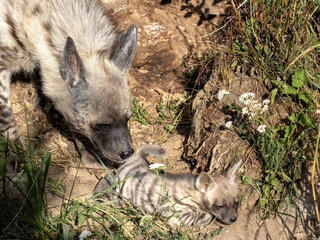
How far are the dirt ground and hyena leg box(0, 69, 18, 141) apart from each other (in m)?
0.29

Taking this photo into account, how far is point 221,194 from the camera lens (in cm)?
349

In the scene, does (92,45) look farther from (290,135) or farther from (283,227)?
(283,227)

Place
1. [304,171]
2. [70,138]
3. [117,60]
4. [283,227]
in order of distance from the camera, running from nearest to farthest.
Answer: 1. [283,227]
2. [304,171]
3. [117,60]
4. [70,138]

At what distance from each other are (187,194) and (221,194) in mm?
319

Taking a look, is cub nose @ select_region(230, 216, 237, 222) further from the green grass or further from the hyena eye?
the hyena eye

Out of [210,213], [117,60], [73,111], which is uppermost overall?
[117,60]

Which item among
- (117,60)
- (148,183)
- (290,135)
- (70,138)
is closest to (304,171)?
(290,135)

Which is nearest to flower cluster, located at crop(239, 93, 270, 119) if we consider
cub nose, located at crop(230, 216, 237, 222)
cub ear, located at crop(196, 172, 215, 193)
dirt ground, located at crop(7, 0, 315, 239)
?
dirt ground, located at crop(7, 0, 315, 239)

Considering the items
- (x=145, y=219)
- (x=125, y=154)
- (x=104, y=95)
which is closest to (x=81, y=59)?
(x=104, y=95)

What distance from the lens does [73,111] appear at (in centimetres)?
379

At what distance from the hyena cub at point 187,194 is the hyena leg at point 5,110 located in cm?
115

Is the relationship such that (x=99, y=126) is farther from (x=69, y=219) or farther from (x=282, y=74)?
(x=282, y=74)

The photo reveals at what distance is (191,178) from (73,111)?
127 centimetres

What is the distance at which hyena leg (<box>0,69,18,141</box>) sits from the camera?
405 centimetres
